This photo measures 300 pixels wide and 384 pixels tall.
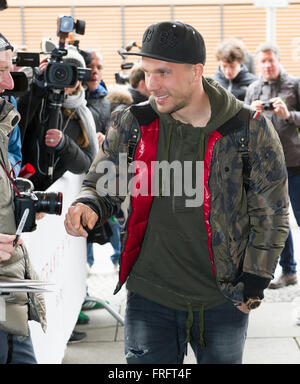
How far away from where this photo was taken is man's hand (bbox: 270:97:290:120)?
5828 mm

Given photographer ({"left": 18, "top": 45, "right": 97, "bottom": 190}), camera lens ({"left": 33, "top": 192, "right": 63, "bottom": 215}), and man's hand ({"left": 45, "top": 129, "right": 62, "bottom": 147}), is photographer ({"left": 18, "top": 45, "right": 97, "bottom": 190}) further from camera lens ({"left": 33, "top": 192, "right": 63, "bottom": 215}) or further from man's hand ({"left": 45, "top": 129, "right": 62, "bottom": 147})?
camera lens ({"left": 33, "top": 192, "right": 63, "bottom": 215})

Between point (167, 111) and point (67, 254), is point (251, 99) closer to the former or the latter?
point (67, 254)

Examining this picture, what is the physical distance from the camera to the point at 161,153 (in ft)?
8.66

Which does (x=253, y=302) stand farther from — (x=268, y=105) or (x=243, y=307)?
(x=268, y=105)

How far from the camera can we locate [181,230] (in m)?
2.61

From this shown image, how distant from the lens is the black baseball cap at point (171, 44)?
2518mm

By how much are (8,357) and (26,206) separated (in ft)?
1.83

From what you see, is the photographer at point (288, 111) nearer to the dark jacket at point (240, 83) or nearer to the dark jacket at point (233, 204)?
the dark jacket at point (240, 83)

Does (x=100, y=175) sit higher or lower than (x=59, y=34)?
lower

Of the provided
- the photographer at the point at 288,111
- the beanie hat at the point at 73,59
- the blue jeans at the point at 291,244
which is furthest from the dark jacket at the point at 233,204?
the blue jeans at the point at 291,244

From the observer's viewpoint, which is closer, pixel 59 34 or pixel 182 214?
pixel 182 214

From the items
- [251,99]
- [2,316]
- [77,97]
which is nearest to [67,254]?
[77,97]

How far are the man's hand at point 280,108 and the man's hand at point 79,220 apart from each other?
12.0ft

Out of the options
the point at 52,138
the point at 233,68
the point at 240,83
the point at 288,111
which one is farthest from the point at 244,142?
the point at 240,83
